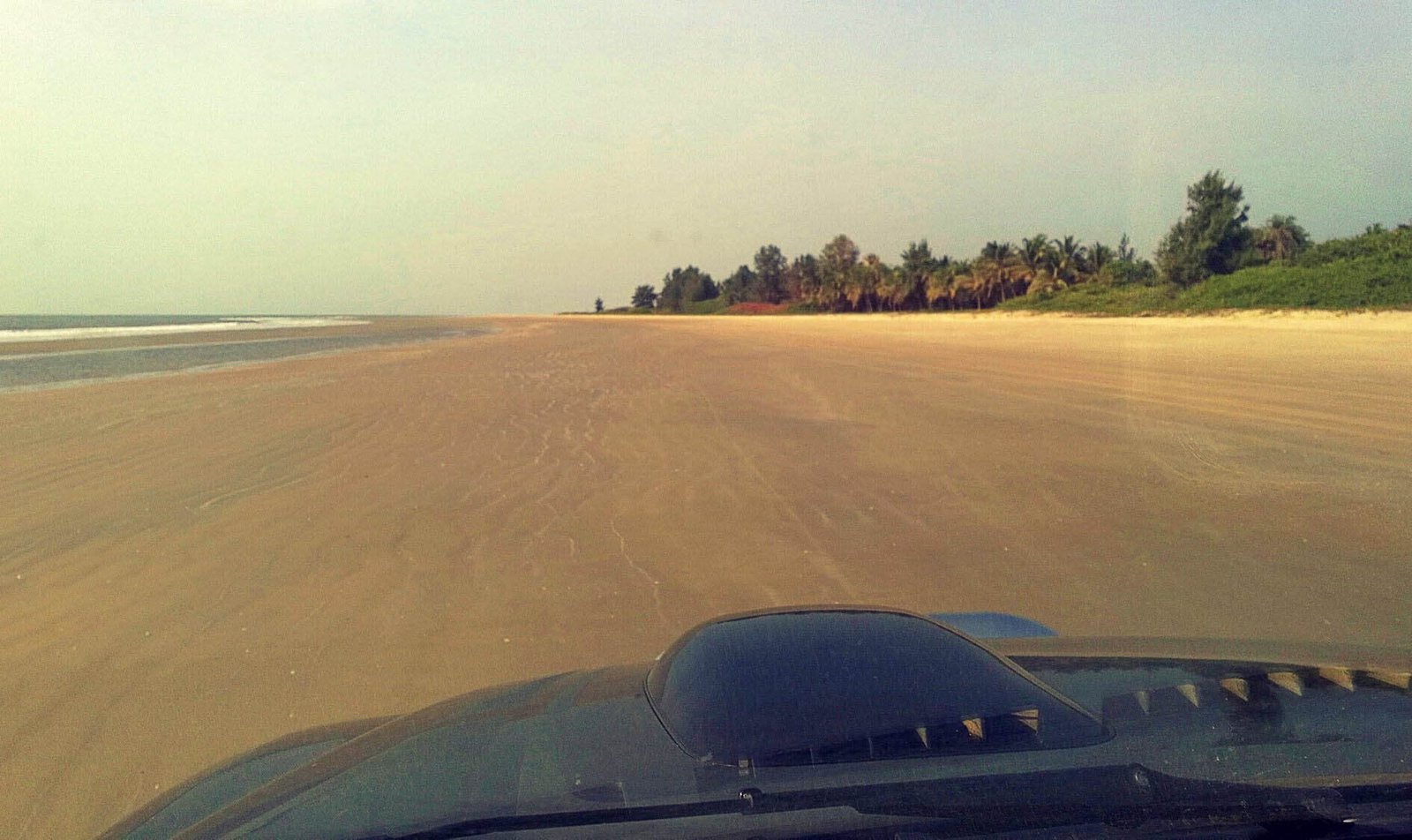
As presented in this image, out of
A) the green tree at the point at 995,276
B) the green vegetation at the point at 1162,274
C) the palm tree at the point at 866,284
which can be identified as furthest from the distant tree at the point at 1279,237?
the palm tree at the point at 866,284

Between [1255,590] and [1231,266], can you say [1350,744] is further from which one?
[1231,266]

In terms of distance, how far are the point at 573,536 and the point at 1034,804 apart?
551 cm

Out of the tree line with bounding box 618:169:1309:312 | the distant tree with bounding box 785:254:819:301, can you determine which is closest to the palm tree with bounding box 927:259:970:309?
the tree line with bounding box 618:169:1309:312

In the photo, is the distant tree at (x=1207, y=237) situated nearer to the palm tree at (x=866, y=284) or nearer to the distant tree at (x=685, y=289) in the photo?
the palm tree at (x=866, y=284)

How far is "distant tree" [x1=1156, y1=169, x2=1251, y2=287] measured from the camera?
43.8 metres

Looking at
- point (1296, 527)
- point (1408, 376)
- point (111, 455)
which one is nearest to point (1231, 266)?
point (1408, 376)

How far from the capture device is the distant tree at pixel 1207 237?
1722 inches

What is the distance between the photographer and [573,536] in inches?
274

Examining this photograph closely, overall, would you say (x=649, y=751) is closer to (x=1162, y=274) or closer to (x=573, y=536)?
(x=573, y=536)

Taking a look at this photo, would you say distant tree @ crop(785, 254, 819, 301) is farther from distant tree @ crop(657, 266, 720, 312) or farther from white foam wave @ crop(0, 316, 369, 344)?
white foam wave @ crop(0, 316, 369, 344)

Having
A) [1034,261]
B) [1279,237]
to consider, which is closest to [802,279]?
[1034,261]

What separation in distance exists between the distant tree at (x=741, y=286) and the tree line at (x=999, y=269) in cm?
13

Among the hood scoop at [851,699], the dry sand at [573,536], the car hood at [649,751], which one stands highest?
the hood scoop at [851,699]

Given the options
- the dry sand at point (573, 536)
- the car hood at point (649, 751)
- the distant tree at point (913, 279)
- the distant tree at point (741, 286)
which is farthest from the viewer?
the distant tree at point (741, 286)
